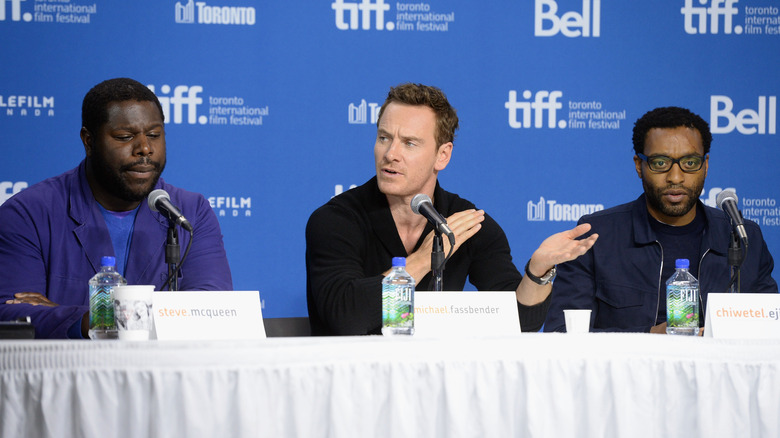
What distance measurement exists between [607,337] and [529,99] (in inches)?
99.5

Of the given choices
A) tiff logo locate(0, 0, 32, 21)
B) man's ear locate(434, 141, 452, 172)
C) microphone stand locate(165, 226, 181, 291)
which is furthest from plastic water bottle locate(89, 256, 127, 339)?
tiff logo locate(0, 0, 32, 21)

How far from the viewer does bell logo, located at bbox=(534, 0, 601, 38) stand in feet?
13.3

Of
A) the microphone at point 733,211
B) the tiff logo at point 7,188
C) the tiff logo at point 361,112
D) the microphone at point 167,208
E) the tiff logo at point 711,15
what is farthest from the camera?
the tiff logo at point 711,15

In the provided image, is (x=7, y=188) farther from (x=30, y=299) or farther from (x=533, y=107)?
(x=533, y=107)

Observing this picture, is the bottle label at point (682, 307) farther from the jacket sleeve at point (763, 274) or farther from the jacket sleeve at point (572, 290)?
the jacket sleeve at point (763, 274)

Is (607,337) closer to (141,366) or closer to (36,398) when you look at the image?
(141,366)

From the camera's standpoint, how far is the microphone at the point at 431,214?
2.22 metres

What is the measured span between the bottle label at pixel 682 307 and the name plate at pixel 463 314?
51 cm

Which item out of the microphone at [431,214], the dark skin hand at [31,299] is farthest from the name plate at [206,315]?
the dark skin hand at [31,299]

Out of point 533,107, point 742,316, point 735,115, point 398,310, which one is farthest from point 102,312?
point 735,115

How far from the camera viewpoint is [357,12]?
3994mm

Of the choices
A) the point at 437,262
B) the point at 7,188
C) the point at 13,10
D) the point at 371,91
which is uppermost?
the point at 13,10

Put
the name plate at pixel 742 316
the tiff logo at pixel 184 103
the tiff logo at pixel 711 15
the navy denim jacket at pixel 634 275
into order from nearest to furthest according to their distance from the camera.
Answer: the name plate at pixel 742 316
the navy denim jacket at pixel 634 275
the tiff logo at pixel 184 103
the tiff logo at pixel 711 15

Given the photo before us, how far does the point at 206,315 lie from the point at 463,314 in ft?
2.00
